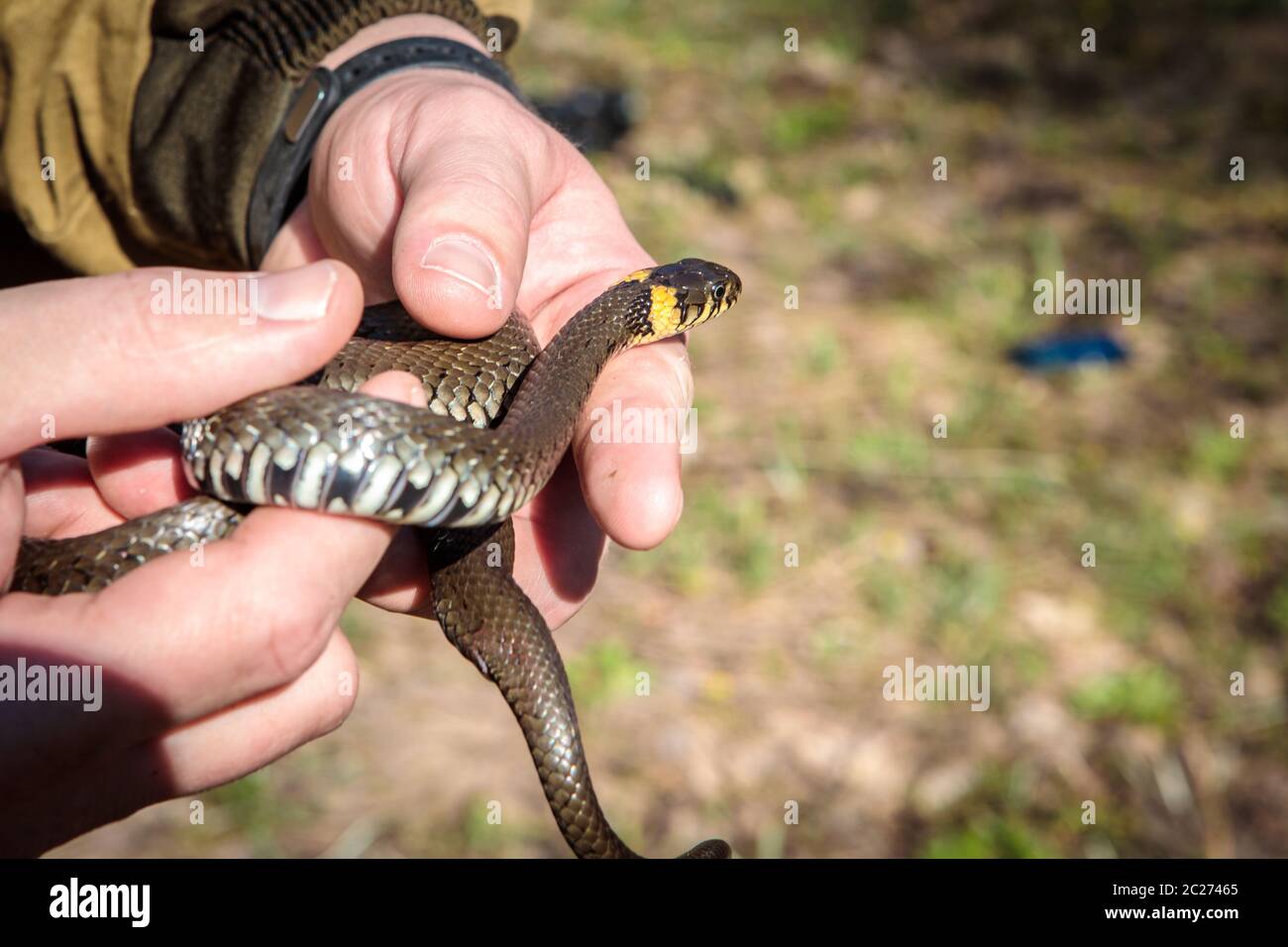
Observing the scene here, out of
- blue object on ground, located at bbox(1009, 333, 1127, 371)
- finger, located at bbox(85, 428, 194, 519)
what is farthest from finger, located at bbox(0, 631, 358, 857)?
blue object on ground, located at bbox(1009, 333, 1127, 371)

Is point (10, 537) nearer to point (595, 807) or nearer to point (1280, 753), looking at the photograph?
point (595, 807)

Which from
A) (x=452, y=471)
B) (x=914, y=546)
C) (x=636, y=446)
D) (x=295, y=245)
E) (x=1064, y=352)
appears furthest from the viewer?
(x=1064, y=352)

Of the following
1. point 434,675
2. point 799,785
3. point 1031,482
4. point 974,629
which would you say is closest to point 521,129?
point 434,675

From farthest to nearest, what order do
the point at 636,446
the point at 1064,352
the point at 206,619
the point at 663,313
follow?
the point at 1064,352
the point at 663,313
the point at 636,446
the point at 206,619

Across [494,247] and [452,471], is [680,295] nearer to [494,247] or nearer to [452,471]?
[494,247]

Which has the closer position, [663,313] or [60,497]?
[60,497]

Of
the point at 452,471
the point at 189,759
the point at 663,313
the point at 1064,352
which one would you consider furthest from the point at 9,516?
the point at 1064,352
